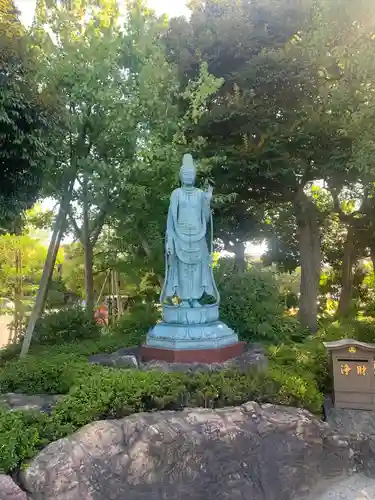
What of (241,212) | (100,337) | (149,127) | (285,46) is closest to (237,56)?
(285,46)

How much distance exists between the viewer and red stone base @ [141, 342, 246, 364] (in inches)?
268

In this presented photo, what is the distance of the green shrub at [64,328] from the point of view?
976cm

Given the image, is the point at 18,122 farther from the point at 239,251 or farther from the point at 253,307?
the point at 239,251

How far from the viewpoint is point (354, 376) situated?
22.2ft

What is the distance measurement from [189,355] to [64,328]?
408 cm

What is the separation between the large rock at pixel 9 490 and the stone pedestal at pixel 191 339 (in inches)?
121

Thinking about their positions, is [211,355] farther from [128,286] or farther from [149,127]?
[128,286]

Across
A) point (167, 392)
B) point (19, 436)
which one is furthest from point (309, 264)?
point (19, 436)

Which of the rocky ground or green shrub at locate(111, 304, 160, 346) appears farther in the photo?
green shrub at locate(111, 304, 160, 346)

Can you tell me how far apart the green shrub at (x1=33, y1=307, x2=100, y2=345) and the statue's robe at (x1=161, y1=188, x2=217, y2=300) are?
10.1ft

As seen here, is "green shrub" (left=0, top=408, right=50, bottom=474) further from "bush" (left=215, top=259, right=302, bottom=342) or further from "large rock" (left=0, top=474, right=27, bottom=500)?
"bush" (left=215, top=259, right=302, bottom=342)

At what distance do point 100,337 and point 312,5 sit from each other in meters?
8.71

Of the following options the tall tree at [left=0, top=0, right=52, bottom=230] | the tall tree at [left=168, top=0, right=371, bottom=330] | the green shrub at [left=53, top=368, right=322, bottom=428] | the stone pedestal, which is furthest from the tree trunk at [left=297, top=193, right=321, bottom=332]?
the tall tree at [left=0, top=0, right=52, bottom=230]

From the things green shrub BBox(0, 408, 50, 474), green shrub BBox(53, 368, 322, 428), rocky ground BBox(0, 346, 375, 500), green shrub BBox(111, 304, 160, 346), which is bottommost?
rocky ground BBox(0, 346, 375, 500)
